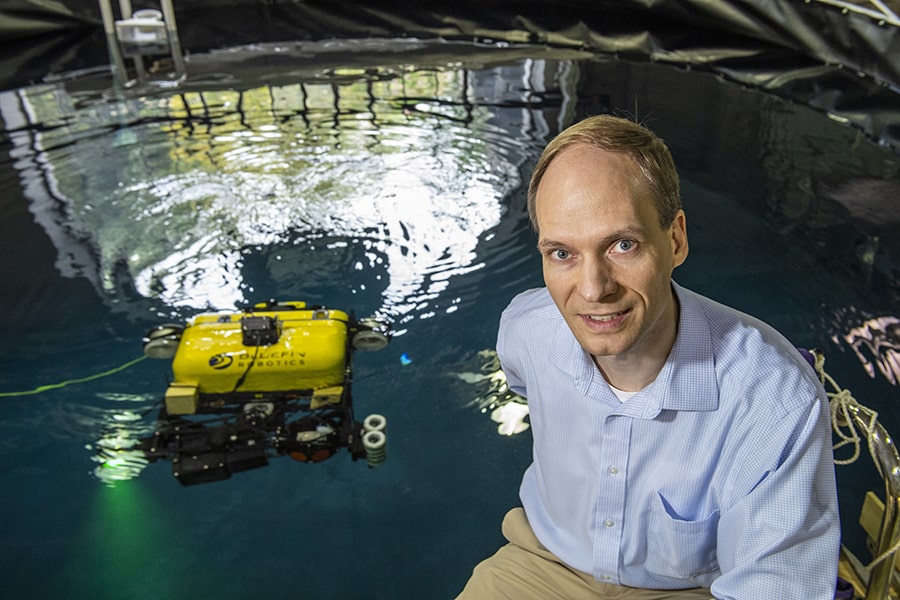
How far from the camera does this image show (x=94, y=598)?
2.04 metres

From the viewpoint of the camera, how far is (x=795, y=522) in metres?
1.04

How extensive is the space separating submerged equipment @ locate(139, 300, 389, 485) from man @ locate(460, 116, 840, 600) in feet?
2.92

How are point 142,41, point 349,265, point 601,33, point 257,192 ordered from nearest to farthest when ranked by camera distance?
point 349,265 < point 257,192 < point 142,41 < point 601,33

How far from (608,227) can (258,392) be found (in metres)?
1.52

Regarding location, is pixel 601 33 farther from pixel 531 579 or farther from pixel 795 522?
pixel 795 522

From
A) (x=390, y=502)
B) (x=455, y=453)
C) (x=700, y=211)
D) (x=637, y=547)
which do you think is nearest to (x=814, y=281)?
(x=700, y=211)

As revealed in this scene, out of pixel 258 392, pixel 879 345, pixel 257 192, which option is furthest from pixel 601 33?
pixel 258 392

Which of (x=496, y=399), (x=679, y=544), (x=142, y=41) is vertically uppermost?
(x=142, y=41)

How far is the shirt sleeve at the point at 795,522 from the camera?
1.05 metres

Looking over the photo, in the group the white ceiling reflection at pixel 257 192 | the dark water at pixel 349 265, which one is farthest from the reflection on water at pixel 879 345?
the white ceiling reflection at pixel 257 192

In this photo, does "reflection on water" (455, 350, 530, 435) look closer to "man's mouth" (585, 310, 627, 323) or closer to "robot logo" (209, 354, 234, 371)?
"robot logo" (209, 354, 234, 371)

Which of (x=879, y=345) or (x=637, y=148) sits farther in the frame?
(x=879, y=345)

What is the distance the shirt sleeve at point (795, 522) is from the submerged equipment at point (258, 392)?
3.84 ft

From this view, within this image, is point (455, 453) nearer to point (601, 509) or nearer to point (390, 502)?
point (390, 502)
